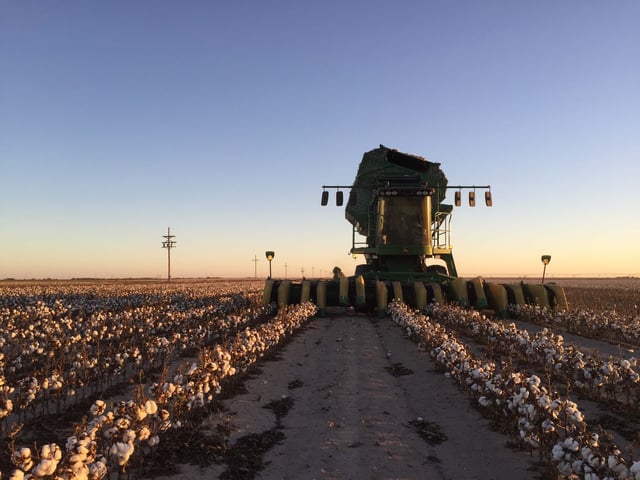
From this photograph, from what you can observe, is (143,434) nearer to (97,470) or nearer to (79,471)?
(97,470)

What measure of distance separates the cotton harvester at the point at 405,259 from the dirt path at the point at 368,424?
9.07 meters

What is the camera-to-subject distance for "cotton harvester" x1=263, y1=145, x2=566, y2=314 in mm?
20594

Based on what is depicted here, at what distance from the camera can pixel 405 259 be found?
886 inches

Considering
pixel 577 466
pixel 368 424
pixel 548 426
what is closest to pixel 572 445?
pixel 577 466

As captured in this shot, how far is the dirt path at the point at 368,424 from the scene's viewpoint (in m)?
5.46

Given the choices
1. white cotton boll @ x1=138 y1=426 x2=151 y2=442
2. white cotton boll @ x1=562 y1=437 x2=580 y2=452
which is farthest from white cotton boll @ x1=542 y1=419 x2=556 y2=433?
white cotton boll @ x1=138 y1=426 x2=151 y2=442

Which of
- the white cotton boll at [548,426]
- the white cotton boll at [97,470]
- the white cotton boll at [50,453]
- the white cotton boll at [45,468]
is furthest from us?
the white cotton boll at [548,426]

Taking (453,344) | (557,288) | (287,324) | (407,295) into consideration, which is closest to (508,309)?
(557,288)

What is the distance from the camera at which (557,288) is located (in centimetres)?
2175

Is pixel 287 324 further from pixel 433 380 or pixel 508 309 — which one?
pixel 508 309

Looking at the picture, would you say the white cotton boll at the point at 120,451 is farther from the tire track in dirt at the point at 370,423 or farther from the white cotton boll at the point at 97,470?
the tire track in dirt at the point at 370,423

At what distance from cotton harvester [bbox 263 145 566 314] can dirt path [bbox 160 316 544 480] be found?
29.8 feet

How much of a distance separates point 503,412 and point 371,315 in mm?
15209

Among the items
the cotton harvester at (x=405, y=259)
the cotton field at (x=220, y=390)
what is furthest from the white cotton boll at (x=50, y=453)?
the cotton harvester at (x=405, y=259)
